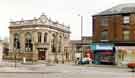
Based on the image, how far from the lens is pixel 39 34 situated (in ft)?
265

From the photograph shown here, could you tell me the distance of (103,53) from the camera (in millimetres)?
66875

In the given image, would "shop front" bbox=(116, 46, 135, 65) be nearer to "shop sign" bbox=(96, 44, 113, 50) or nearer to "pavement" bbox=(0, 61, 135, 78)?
"shop sign" bbox=(96, 44, 113, 50)

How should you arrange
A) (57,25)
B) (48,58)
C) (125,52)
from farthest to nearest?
(57,25) → (48,58) → (125,52)

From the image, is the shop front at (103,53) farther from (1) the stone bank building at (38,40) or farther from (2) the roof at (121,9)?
(1) the stone bank building at (38,40)

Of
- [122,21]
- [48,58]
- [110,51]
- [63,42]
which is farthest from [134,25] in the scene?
[63,42]

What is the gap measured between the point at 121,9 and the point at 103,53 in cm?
921

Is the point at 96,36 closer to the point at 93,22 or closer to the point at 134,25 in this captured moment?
the point at 93,22

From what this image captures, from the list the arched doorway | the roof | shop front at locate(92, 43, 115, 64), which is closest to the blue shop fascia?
shop front at locate(92, 43, 115, 64)

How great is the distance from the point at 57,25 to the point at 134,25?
94.2 ft

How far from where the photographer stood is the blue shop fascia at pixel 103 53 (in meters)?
65.5

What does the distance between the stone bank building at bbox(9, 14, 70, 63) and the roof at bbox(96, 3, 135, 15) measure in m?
18.0

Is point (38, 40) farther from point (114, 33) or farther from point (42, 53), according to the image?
point (114, 33)

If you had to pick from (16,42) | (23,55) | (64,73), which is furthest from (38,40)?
(64,73)

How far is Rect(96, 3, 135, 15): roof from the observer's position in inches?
2558
